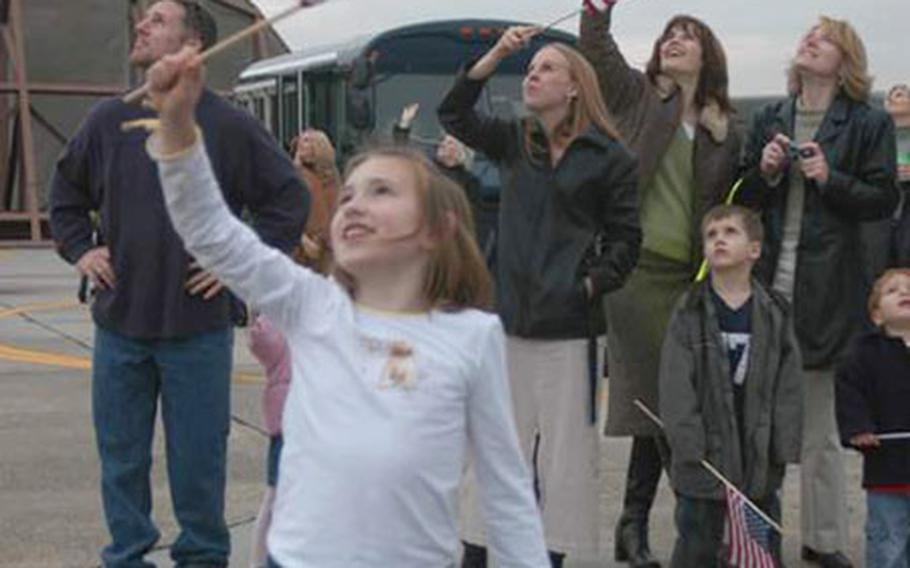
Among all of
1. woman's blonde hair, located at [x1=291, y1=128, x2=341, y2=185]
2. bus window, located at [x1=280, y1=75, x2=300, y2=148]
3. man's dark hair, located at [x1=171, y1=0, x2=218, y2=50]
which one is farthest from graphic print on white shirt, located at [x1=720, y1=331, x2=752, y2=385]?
bus window, located at [x1=280, y1=75, x2=300, y2=148]

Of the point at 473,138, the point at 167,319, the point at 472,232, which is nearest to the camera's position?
the point at 472,232

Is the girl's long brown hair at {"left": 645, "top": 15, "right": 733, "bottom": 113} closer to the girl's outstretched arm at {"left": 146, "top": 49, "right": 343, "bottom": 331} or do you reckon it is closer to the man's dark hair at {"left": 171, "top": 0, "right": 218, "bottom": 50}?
the man's dark hair at {"left": 171, "top": 0, "right": 218, "bottom": 50}

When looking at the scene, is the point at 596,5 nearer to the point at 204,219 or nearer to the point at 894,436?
the point at 894,436

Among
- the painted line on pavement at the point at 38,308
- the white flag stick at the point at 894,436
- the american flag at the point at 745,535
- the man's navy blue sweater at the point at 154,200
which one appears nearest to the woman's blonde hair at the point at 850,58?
the white flag stick at the point at 894,436

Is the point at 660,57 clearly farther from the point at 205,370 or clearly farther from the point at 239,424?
the point at 239,424

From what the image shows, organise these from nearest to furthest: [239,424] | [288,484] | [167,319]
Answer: [288,484] < [167,319] < [239,424]

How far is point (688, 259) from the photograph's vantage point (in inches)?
249

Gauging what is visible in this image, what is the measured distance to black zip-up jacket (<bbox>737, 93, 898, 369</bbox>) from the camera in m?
6.27

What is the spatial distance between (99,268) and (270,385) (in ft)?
3.66

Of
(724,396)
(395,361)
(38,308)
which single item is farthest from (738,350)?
(38,308)

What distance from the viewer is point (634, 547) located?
6.40 m

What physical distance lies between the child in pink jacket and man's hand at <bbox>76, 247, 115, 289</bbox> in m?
0.63

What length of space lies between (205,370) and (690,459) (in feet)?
5.36

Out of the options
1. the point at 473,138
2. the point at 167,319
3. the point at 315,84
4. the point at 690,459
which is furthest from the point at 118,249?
the point at 315,84
